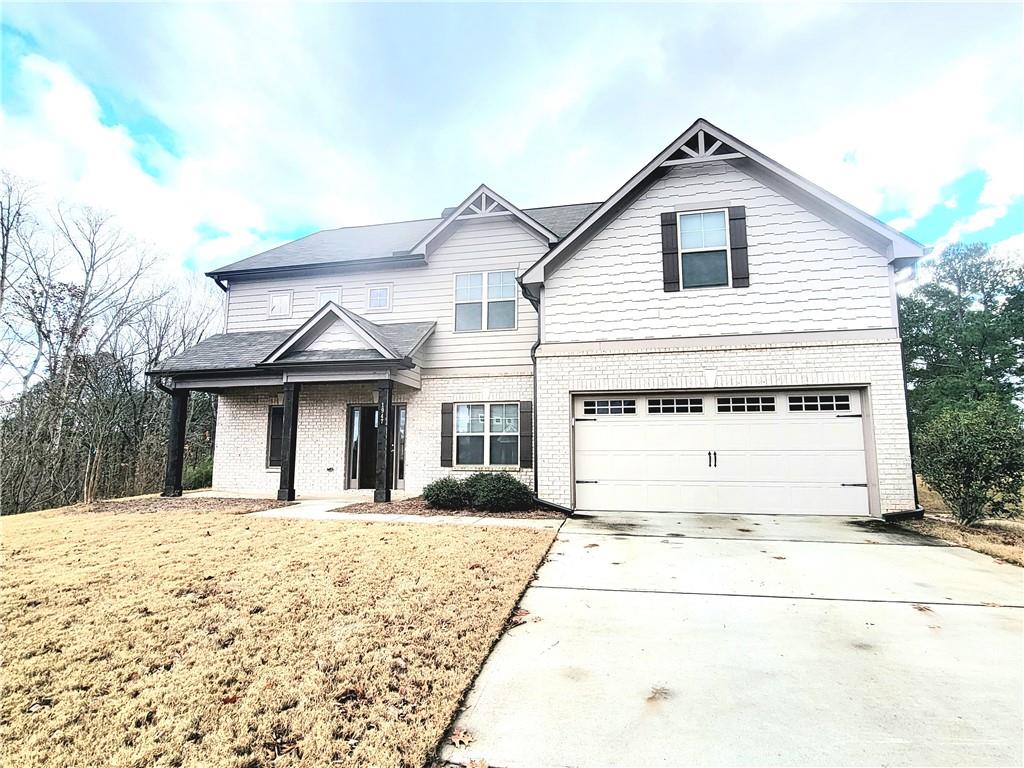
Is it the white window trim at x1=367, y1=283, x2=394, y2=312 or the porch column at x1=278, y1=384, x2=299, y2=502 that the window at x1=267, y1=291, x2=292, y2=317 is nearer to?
the white window trim at x1=367, y1=283, x2=394, y2=312

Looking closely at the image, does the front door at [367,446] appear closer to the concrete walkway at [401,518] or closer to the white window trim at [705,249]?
the concrete walkway at [401,518]

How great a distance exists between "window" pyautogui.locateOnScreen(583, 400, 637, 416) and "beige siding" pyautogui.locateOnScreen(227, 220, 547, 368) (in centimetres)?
241

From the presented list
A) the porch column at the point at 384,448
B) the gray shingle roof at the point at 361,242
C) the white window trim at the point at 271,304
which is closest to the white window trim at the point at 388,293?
the gray shingle roof at the point at 361,242

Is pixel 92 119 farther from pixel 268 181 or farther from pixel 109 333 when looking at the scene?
pixel 109 333

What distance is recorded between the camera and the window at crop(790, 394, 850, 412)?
857 centimetres

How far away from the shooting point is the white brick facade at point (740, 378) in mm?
8109

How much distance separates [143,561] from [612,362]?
756 centimetres

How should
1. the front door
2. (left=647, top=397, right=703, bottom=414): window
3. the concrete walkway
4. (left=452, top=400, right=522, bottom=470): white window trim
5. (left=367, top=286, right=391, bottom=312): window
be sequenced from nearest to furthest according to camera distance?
1. the concrete walkway
2. (left=647, top=397, right=703, bottom=414): window
3. (left=452, top=400, right=522, bottom=470): white window trim
4. the front door
5. (left=367, top=286, right=391, bottom=312): window

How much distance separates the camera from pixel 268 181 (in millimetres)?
18703

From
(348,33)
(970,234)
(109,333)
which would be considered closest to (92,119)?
(348,33)

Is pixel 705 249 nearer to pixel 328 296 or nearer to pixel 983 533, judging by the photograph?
A: pixel 983 533

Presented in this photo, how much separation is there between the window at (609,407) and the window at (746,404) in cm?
161

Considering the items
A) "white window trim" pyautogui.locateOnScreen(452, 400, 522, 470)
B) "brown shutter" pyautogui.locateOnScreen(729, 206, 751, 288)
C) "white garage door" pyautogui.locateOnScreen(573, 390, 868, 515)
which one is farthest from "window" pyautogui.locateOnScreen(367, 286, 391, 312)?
"brown shutter" pyautogui.locateOnScreen(729, 206, 751, 288)

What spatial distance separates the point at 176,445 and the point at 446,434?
6.50m
